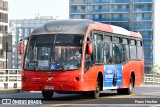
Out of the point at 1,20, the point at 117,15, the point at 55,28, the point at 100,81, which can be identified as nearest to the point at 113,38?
the point at 100,81

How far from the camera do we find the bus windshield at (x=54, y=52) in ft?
71.3

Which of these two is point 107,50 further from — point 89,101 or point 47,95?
point 89,101

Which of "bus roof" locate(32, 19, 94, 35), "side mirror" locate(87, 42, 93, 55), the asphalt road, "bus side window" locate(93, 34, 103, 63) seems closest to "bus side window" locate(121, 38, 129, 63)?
the asphalt road

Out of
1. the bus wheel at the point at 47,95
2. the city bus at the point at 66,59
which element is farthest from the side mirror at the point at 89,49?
the bus wheel at the point at 47,95

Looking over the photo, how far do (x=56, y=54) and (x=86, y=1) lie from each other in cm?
13257

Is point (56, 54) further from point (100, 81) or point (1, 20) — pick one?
point (1, 20)

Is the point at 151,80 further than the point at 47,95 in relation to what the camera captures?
Yes

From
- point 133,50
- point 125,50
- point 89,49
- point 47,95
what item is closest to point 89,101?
point 89,49

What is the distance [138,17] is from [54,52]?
126 m

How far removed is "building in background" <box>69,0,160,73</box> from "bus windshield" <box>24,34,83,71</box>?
121 m

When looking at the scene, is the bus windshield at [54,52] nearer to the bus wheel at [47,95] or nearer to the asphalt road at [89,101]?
the asphalt road at [89,101]

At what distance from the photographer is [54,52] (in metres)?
21.9

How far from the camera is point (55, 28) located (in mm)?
22453

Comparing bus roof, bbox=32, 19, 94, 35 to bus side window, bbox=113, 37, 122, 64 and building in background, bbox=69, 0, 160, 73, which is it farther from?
building in background, bbox=69, 0, 160, 73
